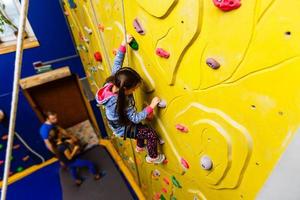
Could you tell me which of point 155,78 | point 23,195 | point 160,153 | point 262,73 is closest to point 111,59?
point 155,78

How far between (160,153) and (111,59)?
2.70 feet

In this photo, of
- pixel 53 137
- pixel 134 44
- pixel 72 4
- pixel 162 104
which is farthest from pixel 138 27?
pixel 53 137

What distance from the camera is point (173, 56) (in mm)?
961

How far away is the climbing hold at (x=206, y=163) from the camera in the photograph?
103 centimetres

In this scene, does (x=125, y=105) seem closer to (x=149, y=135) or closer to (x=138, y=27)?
(x=149, y=135)

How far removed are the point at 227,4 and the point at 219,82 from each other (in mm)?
268

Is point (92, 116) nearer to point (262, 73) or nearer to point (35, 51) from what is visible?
point (35, 51)

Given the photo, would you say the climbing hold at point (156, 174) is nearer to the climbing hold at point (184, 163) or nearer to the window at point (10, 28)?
the climbing hold at point (184, 163)

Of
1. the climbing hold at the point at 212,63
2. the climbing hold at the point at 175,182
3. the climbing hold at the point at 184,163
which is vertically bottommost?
the climbing hold at the point at 175,182

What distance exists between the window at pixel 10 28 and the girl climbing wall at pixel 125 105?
1.74 metres

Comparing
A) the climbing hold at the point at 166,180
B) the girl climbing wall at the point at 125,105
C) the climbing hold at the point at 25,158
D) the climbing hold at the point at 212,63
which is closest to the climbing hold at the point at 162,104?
the girl climbing wall at the point at 125,105

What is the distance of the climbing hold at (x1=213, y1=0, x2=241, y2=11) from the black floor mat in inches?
106

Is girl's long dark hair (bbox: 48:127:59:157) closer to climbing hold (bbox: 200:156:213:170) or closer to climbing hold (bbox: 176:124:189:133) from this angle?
climbing hold (bbox: 176:124:189:133)

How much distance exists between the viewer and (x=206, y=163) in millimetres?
1038
